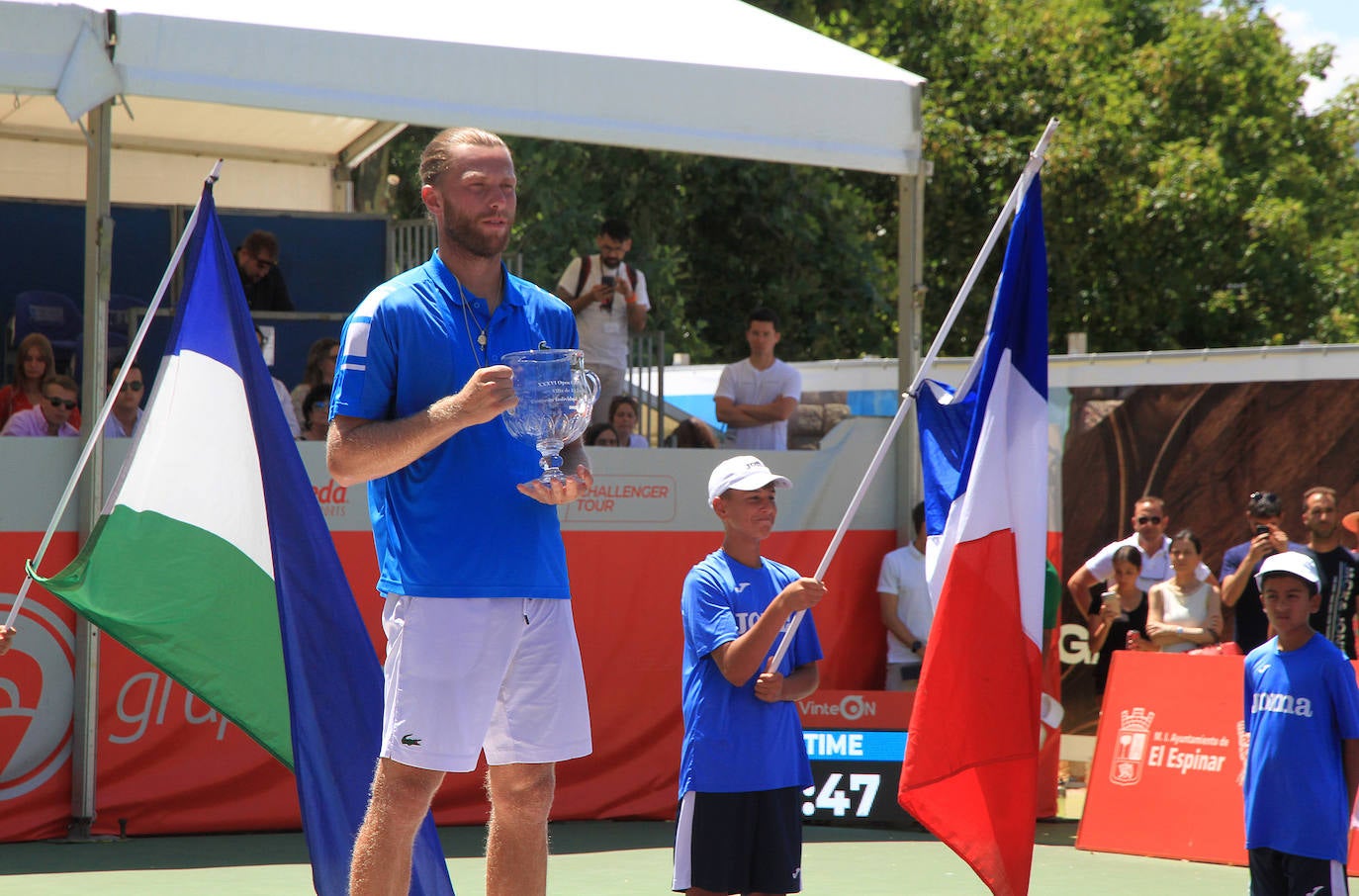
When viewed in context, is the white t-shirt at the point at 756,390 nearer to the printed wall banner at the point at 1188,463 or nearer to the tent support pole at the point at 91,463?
the printed wall banner at the point at 1188,463

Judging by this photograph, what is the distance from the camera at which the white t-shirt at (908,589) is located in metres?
10.1

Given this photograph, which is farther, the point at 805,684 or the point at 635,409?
the point at 635,409

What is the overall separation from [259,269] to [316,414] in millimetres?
1487

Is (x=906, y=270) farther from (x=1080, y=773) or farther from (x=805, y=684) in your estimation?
(x=805, y=684)

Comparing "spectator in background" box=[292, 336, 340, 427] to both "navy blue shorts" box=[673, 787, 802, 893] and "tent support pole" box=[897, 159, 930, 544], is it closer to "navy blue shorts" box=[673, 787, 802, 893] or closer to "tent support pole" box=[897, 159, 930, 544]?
"tent support pole" box=[897, 159, 930, 544]

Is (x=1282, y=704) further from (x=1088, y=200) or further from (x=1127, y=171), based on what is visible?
(x=1127, y=171)

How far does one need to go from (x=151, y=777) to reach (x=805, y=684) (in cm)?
438

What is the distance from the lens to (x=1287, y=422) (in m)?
11.3

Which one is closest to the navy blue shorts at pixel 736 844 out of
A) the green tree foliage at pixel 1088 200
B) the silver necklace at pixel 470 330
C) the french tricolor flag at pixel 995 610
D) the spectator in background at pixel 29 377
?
the french tricolor flag at pixel 995 610

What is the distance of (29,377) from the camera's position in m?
9.09

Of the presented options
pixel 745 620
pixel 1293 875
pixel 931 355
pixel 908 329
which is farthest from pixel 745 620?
pixel 908 329

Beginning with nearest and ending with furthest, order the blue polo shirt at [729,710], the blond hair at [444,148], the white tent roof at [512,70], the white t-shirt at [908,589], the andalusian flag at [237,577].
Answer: the blond hair at [444,148] < the andalusian flag at [237,577] < the blue polo shirt at [729,710] < the white tent roof at [512,70] < the white t-shirt at [908,589]

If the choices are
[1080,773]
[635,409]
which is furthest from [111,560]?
[1080,773]

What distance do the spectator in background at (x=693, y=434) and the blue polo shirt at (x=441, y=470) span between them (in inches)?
254
